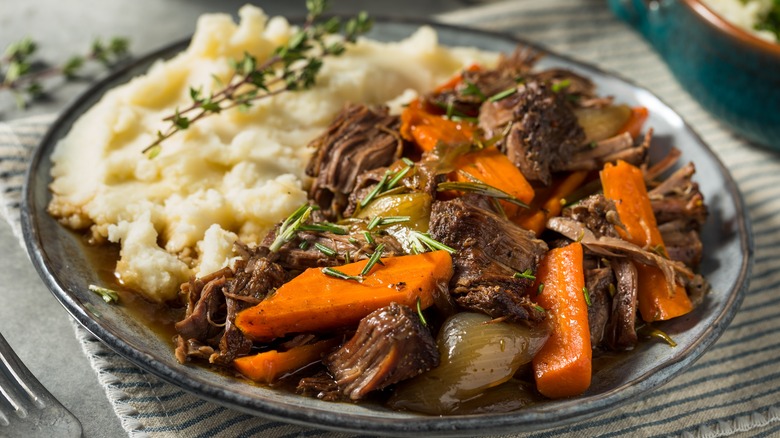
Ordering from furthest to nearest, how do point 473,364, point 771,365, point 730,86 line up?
point 730,86 < point 771,365 < point 473,364

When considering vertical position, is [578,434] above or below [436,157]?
below

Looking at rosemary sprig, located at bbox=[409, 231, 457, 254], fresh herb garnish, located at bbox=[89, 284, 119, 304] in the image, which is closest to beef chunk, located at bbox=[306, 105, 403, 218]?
rosemary sprig, located at bbox=[409, 231, 457, 254]

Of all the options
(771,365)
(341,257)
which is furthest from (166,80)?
(771,365)

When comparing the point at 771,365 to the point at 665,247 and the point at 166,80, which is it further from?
the point at 166,80

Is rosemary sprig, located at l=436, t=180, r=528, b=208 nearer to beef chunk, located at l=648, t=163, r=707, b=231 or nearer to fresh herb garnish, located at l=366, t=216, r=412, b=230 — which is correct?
fresh herb garnish, located at l=366, t=216, r=412, b=230

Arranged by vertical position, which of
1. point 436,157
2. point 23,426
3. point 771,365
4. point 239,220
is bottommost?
point 771,365

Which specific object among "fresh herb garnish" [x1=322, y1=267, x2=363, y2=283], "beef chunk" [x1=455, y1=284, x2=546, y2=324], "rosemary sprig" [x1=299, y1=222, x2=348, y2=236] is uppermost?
"rosemary sprig" [x1=299, y1=222, x2=348, y2=236]
